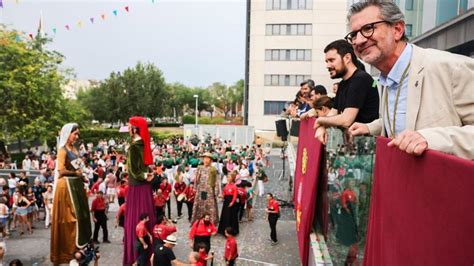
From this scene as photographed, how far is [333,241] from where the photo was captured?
3.72 m

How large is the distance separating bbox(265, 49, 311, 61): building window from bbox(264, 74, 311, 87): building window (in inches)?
74.1

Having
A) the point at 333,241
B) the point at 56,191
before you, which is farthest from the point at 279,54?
the point at 333,241

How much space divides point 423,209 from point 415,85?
63cm

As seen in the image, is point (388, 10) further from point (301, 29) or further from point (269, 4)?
point (269, 4)

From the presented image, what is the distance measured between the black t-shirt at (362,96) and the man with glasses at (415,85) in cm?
107

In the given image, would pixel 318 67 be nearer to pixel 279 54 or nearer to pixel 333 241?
pixel 279 54

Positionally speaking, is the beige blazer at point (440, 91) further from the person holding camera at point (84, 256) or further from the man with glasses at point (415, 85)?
the person holding camera at point (84, 256)

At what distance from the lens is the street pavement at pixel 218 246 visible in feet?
29.7

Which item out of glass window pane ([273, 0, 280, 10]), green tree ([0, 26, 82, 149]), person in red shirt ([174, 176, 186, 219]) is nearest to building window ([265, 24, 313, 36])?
glass window pane ([273, 0, 280, 10])

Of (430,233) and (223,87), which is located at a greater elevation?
(223,87)

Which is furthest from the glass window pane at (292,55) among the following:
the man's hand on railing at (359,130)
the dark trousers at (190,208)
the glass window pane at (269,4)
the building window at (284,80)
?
the man's hand on railing at (359,130)

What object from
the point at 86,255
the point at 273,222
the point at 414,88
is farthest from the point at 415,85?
the point at 273,222

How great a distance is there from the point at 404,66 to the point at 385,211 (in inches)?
27.0

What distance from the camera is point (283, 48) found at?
4278 centimetres
